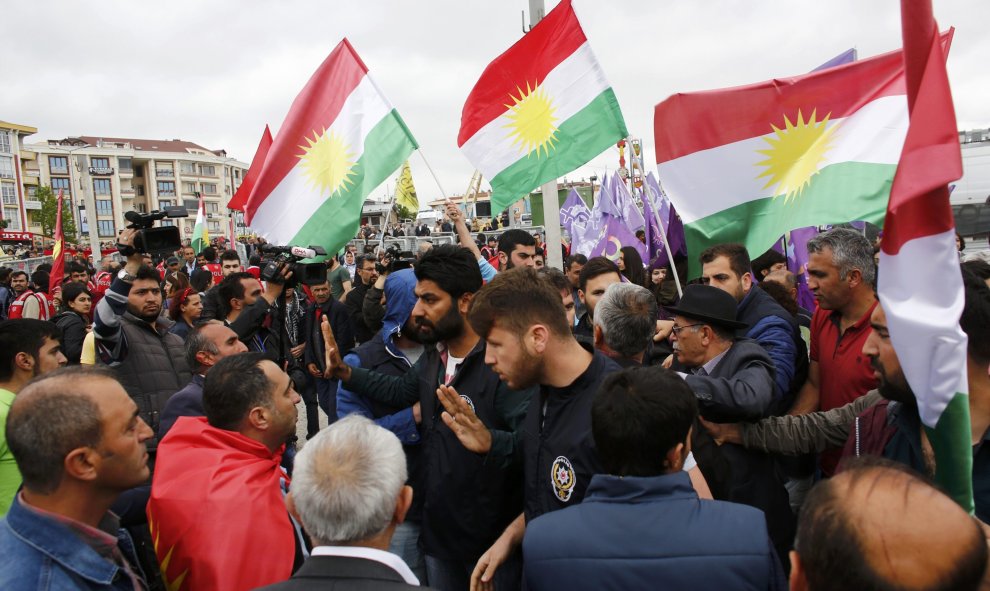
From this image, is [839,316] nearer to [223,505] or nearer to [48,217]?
[223,505]

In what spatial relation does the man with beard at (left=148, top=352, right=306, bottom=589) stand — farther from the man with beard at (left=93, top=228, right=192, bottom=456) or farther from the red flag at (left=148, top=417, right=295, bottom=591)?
the man with beard at (left=93, top=228, right=192, bottom=456)

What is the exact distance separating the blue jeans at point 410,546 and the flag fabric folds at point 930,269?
2.20 m

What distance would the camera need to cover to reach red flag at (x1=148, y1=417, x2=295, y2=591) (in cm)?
221

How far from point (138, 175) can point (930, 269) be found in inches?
5004

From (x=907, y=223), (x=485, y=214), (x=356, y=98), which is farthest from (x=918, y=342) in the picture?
(x=485, y=214)

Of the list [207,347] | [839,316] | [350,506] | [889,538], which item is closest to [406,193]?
[207,347]

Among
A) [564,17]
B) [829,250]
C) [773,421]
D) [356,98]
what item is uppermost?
[564,17]

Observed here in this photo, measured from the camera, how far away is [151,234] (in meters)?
4.64

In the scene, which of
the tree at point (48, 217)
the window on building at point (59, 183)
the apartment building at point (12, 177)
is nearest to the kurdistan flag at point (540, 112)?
the tree at point (48, 217)

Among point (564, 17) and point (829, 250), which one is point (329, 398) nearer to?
point (564, 17)

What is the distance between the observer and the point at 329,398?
21.0 ft

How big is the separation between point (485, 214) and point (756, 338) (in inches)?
1592

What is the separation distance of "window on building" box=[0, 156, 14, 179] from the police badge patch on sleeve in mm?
99568

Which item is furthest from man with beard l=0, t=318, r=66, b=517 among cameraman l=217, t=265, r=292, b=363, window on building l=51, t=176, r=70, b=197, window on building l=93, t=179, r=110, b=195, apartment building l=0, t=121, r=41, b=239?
window on building l=93, t=179, r=110, b=195
